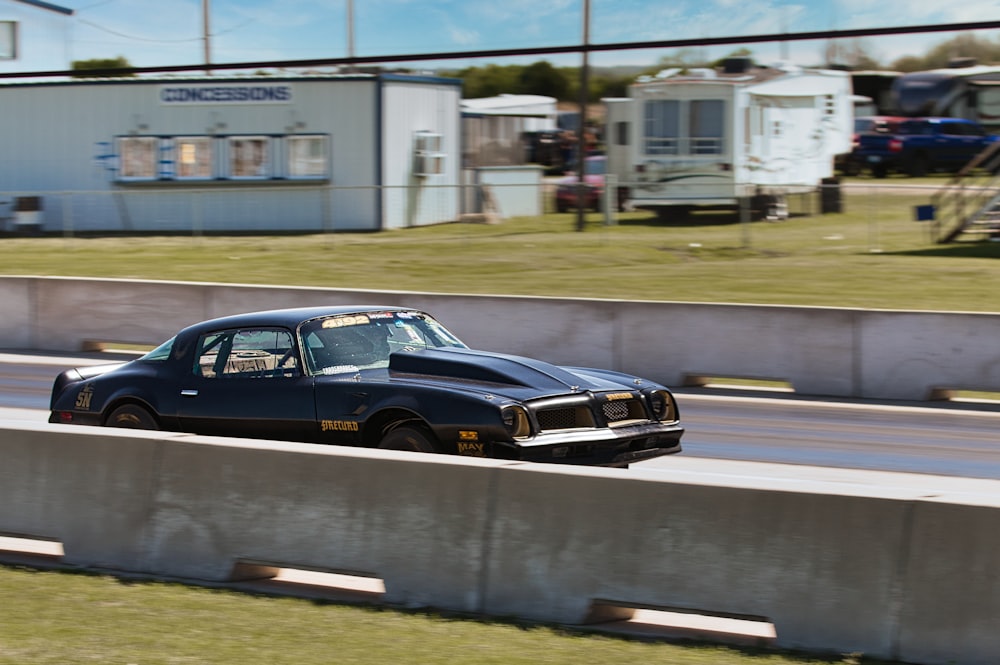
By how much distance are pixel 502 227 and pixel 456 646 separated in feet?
89.5

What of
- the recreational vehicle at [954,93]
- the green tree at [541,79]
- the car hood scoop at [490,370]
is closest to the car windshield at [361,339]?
the car hood scoop at [490,370]

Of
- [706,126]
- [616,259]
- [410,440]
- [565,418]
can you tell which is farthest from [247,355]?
[706,126]

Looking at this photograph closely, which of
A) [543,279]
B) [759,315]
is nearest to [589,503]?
[759,315]

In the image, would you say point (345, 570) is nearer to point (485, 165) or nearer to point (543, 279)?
point (543, 279)

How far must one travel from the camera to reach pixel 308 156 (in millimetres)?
36969

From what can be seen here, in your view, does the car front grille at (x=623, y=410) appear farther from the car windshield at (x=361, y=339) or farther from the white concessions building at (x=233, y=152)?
the white concessions building at (x=233, y=152)

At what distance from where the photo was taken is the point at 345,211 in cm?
3491

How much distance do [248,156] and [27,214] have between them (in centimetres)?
654

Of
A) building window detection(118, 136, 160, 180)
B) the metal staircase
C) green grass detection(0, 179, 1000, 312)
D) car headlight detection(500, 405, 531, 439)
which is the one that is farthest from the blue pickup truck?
car headlight detection(500, 405, 531, 439)

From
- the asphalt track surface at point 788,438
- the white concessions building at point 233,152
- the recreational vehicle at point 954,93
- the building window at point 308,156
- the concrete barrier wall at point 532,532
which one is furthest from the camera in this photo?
the recreational vehicle at point 954,93

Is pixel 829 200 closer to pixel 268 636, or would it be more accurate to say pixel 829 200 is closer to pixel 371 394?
pixel 371 394

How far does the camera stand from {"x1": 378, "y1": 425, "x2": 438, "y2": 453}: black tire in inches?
323

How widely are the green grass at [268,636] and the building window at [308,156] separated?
1216 inches

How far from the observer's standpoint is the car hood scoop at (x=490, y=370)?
28.0 feet
